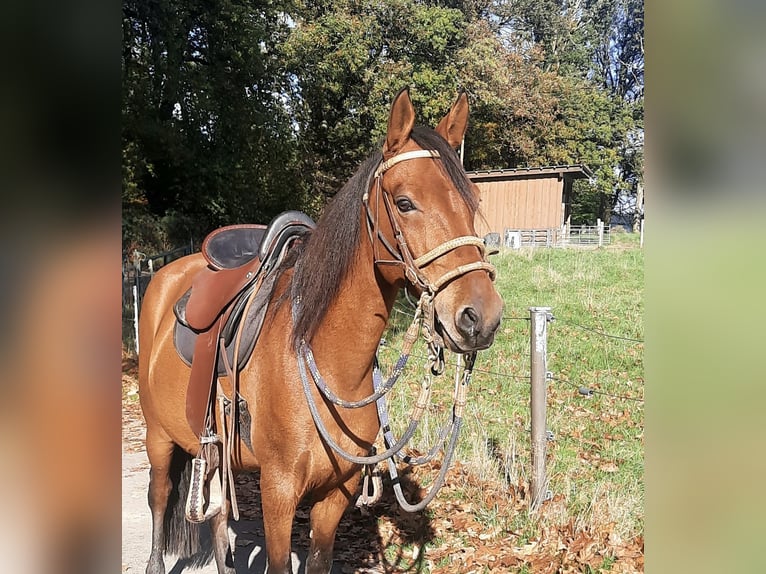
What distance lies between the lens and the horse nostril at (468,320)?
153 cm

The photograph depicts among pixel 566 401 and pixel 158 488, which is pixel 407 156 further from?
pixel 566 401

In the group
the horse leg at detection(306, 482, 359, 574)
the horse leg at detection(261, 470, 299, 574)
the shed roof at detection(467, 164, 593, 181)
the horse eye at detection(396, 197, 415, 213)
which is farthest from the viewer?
the shed roof at detection(467, 164, 593, 181)

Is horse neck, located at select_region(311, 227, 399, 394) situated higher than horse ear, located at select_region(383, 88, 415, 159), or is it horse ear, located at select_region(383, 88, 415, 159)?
horse ear, located at select_region(383, 88, 415, 159)

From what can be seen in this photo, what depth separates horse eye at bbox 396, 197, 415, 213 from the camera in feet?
5.71

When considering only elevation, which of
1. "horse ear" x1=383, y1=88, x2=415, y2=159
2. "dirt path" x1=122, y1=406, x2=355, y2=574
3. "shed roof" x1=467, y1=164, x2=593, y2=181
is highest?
"shed roof" x1=467, y1=164, x2=593, y2=181

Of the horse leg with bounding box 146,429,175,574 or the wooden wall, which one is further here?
the wooden wall

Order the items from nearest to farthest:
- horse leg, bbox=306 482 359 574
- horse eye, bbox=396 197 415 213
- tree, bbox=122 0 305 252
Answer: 1. horse eye, bbox=396 197 415 213
2. horse leg, bbox=306 482 359 574
3. tree, bbox=122 0 305 252

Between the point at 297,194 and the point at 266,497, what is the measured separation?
8437 millimetres

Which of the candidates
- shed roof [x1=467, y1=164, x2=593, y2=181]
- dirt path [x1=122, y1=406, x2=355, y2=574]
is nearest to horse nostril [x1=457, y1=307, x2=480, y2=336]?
dirt path [x1=122, y1=406, x2=355, y2=574]

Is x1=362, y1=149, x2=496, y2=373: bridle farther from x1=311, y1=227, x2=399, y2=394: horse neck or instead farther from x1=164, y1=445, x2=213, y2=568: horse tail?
x1=164, y1=445, x2=213, y2=568: horse tail
